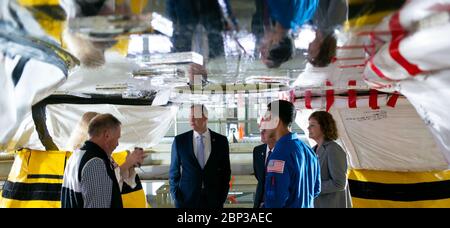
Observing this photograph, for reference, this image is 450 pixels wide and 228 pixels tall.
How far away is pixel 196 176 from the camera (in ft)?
7.53

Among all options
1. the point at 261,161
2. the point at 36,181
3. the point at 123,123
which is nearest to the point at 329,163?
the point at 261,161

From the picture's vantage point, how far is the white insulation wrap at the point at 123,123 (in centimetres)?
236

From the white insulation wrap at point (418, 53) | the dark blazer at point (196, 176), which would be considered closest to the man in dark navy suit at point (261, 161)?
the dark blazer at point (196, 176)

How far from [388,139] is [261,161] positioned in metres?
0.69

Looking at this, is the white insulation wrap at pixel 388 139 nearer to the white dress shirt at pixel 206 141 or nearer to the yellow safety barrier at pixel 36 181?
the white dress shirt at pixel 206 141

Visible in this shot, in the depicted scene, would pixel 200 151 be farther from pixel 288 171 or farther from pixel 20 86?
pixel 20 86

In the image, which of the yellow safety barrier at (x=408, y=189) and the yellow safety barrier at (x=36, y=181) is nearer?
the yellow safety barrier at (x=408, y=189)

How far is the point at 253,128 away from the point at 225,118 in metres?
0.57

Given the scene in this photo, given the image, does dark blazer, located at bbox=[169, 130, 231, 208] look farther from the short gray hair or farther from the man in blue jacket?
the short gray hair

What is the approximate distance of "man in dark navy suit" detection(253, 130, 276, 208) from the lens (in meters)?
1.98

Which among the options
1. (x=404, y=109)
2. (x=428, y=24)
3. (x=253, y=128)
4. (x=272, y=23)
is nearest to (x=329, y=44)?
(x=272, y=23)

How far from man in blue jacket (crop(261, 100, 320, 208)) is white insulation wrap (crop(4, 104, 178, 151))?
3.51ft
